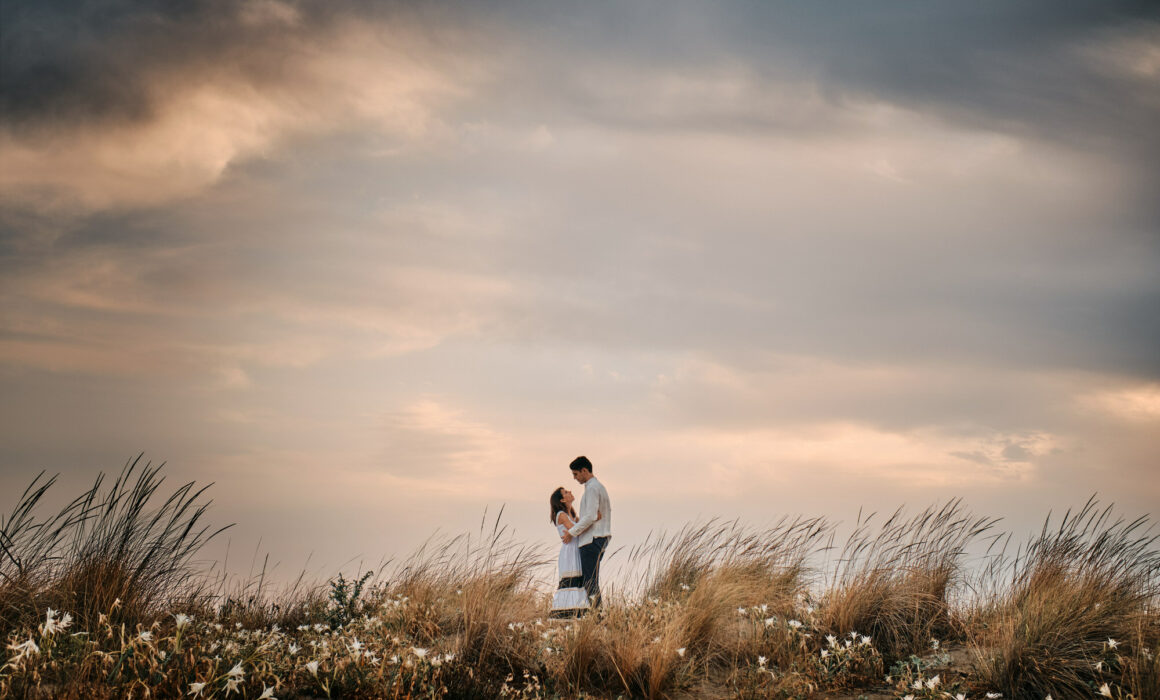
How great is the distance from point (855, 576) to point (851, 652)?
1.89m

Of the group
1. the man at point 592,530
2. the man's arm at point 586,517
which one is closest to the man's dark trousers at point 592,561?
the man at point 592,530

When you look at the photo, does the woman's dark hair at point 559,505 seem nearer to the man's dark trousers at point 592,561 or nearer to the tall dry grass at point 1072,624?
the man's dark trousers at point 592,561

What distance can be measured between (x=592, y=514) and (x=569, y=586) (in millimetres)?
1003

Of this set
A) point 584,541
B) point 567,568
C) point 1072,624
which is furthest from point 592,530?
point 1072,624

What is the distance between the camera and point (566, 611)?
35.3 feet

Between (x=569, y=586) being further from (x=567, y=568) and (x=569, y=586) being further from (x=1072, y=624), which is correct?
(x=1072, y=624)

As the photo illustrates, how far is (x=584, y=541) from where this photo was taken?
11.3 meters

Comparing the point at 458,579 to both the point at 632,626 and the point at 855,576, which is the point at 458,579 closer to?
the point at 632,626

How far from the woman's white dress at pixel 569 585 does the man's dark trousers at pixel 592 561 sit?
0.15 metres

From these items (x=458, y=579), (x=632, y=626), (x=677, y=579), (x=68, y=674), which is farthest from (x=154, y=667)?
(x=677, y=579)

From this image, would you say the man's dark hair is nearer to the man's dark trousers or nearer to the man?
the man

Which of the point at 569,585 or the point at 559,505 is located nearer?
the point at 569,585

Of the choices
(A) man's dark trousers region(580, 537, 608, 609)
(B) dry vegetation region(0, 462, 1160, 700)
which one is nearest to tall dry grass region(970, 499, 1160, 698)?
(B) dry vegetation region(0, 462, 1160, 700)

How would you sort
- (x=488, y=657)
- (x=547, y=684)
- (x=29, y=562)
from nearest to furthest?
1. (x=547, y=684)
2. (x=488, y=657)
3. (x=29, y=562)
